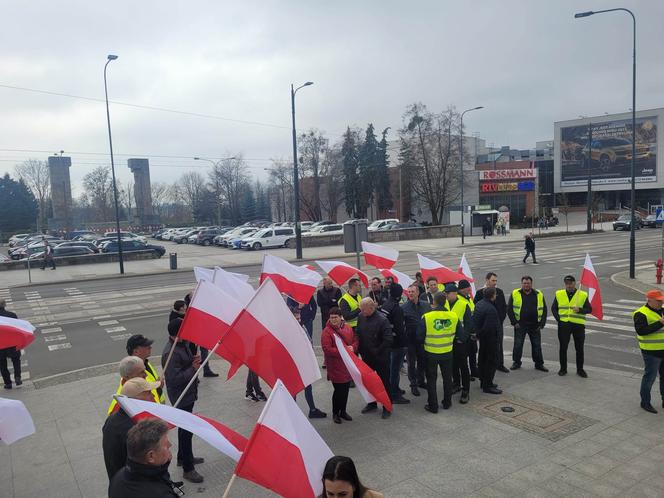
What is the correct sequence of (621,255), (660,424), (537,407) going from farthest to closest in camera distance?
(621,255), (537,407), (660,424)

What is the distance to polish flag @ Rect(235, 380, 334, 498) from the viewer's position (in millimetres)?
3422

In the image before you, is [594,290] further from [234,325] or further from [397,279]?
[234,325]

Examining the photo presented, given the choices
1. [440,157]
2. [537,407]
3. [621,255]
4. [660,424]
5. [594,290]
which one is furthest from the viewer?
[440,157]

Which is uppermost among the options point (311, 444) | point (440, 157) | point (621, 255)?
point (440, 157)

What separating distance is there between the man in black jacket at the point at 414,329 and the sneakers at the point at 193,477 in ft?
11.6

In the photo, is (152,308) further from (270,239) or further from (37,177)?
(37,177)

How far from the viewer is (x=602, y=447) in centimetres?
594

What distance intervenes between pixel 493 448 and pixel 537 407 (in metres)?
1.60

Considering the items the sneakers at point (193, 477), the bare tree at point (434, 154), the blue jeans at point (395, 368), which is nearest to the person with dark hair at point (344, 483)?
the sneakers at point (193, 477)

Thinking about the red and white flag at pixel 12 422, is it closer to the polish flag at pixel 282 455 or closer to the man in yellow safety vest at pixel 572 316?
the polish flag at pixel 282 455

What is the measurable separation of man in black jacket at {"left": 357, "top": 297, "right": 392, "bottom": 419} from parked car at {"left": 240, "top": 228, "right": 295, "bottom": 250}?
113 ft

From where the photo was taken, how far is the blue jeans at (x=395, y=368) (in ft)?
25.2

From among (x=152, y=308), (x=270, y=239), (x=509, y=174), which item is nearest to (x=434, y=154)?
(x=509, y=174)

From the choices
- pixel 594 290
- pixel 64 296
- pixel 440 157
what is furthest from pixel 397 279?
pixel 440 157
